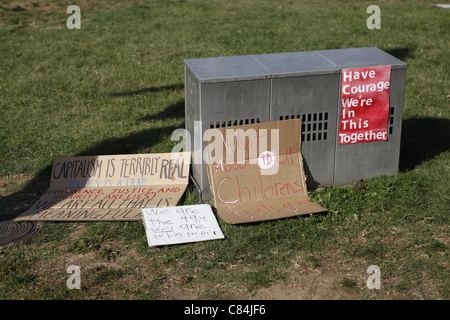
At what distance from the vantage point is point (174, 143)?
7316 millimetres

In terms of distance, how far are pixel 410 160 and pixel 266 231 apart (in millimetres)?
2458

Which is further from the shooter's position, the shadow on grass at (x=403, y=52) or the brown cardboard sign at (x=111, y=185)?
the shadow on grass at (x=403, y=52)

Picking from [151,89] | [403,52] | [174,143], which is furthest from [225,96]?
[403,52]

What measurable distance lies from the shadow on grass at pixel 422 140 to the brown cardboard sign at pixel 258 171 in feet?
5.01

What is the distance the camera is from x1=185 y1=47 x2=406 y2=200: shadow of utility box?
17.9 feet

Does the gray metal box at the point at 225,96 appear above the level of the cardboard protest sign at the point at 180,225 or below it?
above

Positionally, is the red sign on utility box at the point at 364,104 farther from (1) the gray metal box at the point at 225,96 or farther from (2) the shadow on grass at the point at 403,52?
(2) the shadow on grass at the point at 403,52

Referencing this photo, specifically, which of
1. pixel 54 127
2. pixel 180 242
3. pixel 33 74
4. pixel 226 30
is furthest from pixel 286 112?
pixel 226 30

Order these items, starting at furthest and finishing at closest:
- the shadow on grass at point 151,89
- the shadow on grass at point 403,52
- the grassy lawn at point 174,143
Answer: the shadow on grass at point 403,52 < the shadow on grass at point 151,89 < the grassy lawn at point 174,143

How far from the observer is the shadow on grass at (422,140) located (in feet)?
22.2

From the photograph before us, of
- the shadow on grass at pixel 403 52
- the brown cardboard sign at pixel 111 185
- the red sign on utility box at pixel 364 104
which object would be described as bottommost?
the brown cardboard sign at pixel 111 185

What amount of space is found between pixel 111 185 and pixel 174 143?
1.36 metres

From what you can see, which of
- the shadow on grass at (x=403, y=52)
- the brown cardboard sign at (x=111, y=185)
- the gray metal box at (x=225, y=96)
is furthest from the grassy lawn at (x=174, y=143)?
the gray metal box at (x=225, y=96)

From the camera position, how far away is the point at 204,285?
449 centimetres
